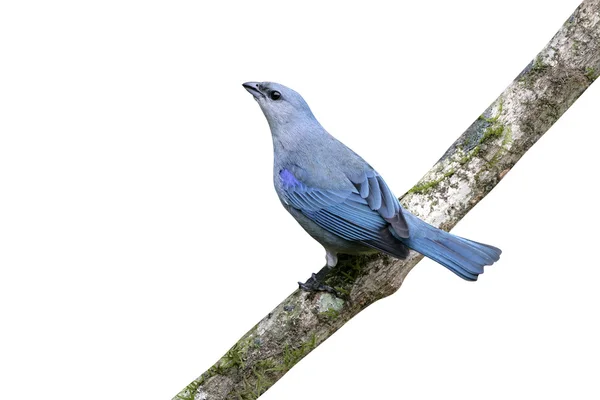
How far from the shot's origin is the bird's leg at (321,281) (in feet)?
23.3

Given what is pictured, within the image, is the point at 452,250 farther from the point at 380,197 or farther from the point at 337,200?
the point at 337,200

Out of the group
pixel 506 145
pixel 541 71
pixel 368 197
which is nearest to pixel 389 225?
pixel 368 197

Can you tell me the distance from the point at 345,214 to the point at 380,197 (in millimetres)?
292

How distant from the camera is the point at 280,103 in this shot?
7062 mm

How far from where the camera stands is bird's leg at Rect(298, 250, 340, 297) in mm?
7090

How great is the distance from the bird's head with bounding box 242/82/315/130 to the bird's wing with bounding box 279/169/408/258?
483 millimetres

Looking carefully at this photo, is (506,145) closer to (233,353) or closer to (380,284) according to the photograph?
(380,284)

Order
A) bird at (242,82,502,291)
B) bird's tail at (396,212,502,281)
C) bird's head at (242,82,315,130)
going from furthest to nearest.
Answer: bird's head at (242,82,315,130) → bird at (242,82,502,291) → bird's tail at (396,212,502,281)

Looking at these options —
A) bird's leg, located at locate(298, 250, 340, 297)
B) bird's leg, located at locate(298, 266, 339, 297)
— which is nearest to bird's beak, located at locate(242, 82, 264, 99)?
bird's leg, located at locate(298, 250, 340, 297)

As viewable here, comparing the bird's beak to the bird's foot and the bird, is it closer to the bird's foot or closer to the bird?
the bird

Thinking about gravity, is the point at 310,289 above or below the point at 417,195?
below

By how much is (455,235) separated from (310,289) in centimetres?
124

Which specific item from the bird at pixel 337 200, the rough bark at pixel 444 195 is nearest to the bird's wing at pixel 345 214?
the bird at pixel 337 200

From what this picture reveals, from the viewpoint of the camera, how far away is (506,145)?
24.4 ft
